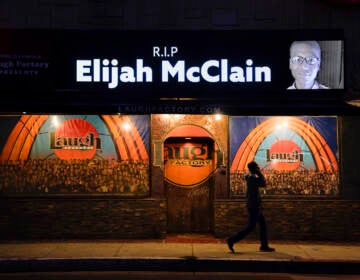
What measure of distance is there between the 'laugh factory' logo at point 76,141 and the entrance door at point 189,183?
1816mm

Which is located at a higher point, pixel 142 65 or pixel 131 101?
pixel 142 65

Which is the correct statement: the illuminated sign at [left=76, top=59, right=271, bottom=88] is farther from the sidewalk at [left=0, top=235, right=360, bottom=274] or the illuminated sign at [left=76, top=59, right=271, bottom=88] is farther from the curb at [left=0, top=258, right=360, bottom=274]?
the curb at [left=0, top=258, right=360, bottom=274]

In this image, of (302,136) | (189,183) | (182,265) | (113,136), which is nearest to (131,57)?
(113,136)

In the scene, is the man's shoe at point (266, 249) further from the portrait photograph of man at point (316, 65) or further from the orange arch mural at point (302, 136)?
the portrait photograph of man at point (316, 65)

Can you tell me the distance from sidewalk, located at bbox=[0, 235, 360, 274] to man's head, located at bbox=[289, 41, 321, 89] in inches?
145

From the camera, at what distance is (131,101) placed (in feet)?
38.0

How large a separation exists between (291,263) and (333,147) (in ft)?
11.2

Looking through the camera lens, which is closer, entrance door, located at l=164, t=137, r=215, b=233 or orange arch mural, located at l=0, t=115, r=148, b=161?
orange arch mural, located at l=0, t=115, r=148, b=161

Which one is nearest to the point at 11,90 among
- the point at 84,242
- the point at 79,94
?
the point at 79,94

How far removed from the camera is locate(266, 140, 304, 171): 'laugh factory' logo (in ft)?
38.7

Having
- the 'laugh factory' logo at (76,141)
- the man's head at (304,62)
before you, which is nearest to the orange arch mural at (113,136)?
the 'laugh factory' logo at (76,141)

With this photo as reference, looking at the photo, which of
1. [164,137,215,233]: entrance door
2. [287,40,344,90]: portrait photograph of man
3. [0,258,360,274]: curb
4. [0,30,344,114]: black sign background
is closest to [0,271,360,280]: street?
[0,258,360,274]: curb

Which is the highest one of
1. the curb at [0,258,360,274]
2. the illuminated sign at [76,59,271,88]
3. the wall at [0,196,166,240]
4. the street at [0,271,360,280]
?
the illuminated sign at [76,59,271,88]

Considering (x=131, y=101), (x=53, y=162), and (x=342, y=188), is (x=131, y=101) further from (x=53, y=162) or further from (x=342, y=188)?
(x=342, y=188)
